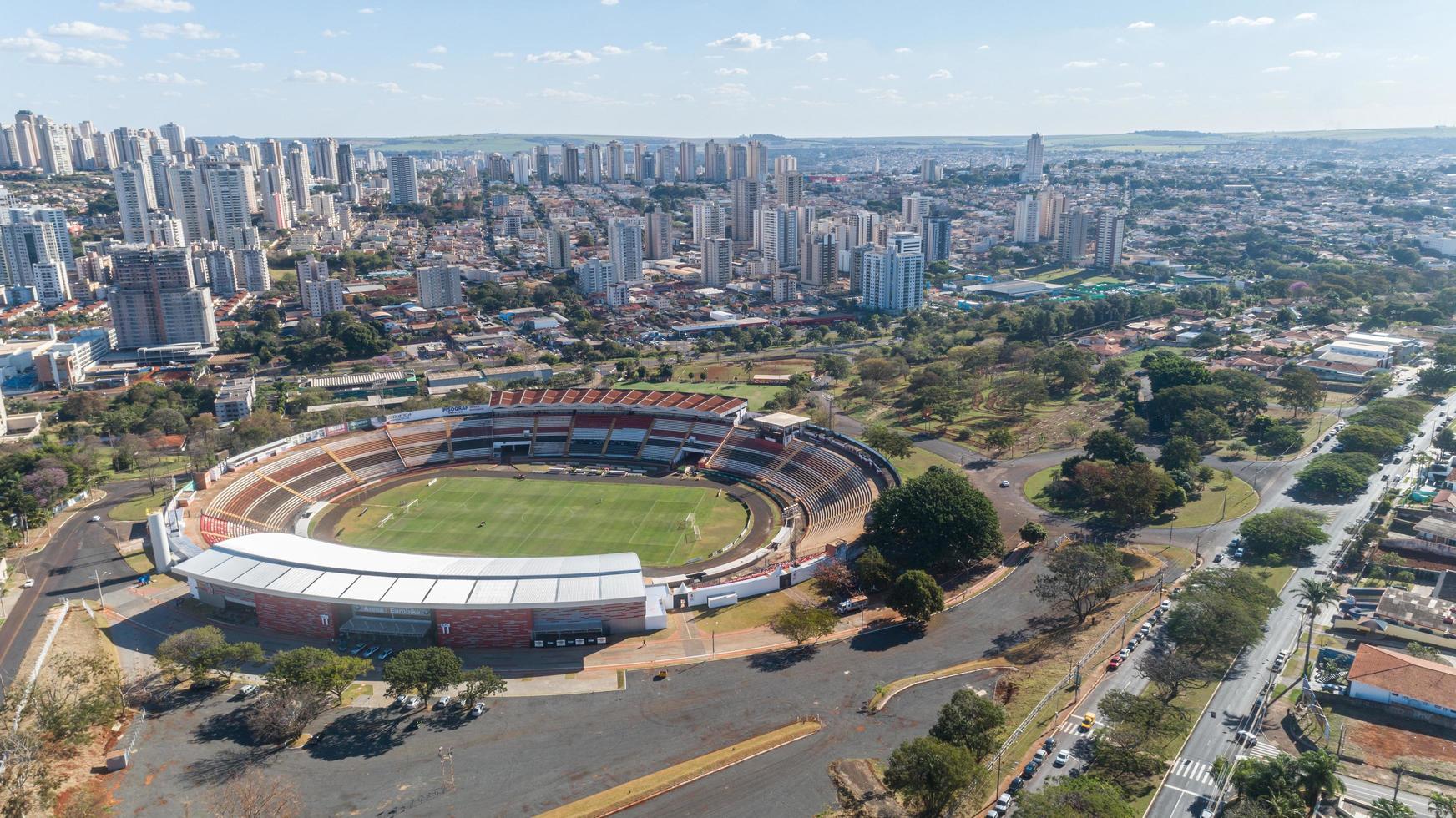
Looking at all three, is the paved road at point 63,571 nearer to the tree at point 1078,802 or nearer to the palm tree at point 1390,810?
the tree at point 1078,802

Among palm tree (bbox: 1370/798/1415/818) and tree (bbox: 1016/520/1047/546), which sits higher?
palm tree (bbox: 1370/798/1415/818)

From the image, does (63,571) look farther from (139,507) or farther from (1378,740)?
(1378,740)

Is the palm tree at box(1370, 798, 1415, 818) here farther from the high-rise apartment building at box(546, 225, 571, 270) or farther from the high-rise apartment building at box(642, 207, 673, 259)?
the high-rise apartment building at box(642, 207, 673, 259)

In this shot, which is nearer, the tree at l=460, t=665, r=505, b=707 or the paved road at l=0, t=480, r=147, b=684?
the tree at l=460, t=665, r=505, b=707

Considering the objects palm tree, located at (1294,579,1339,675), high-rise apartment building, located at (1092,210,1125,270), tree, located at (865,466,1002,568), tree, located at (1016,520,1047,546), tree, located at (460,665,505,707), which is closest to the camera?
tree, located at (460,665,505,707)

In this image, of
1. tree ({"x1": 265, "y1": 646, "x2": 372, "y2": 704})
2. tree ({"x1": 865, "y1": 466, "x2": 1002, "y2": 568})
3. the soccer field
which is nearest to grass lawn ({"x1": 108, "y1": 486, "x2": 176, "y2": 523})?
the soccer field

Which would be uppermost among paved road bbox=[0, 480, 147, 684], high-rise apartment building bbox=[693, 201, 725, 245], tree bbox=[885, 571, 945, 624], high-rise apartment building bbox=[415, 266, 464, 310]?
high-rise apartment building bbox=[693, 201, 725, 245]

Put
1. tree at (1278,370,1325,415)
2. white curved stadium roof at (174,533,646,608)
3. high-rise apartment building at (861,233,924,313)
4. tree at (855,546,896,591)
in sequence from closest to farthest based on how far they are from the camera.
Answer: white curved stadium roof at (174,533,646,608)
tree at (855,546,896,591)
tree at (1278,370,1325,415)
high-rise apartment building at (861,233,924,313)

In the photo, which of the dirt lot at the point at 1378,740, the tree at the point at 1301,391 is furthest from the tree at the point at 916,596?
the tree at the point at 1301,391
